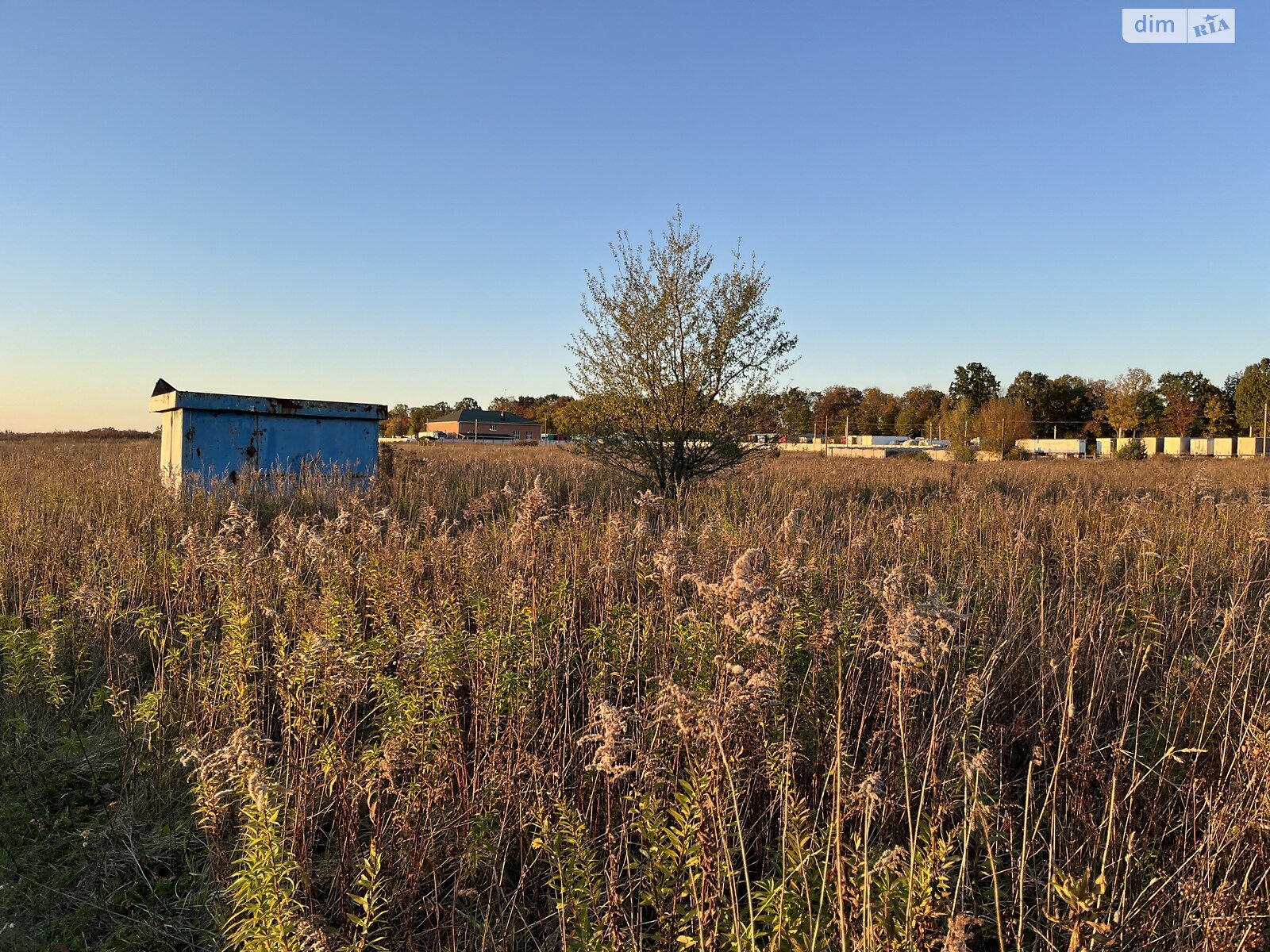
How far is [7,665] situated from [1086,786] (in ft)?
17.6

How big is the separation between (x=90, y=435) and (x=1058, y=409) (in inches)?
3516

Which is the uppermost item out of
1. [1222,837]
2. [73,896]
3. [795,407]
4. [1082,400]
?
[1082,400]

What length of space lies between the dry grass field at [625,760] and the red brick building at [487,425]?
89.8 metres

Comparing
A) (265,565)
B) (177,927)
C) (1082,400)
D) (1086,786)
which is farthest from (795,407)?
(1082,400)

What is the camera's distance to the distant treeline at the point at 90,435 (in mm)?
38750

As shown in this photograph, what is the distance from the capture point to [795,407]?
37.3ft

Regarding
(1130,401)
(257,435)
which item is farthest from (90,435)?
(1130,401)

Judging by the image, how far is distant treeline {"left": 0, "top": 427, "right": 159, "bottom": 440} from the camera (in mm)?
38750

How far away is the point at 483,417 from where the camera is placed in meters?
99.3

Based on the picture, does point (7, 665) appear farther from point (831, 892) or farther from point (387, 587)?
point (831, 892)

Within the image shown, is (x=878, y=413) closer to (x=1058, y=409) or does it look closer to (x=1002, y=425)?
(x=1058, y=409)

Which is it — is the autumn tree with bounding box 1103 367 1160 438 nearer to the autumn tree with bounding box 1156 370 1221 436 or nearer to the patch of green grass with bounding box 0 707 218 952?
the autumn tree with bounding box 1156 370 1221 436

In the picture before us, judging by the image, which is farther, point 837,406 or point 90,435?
point 837,406

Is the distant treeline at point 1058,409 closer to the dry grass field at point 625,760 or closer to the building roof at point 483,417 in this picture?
the building roof at point 483,417
